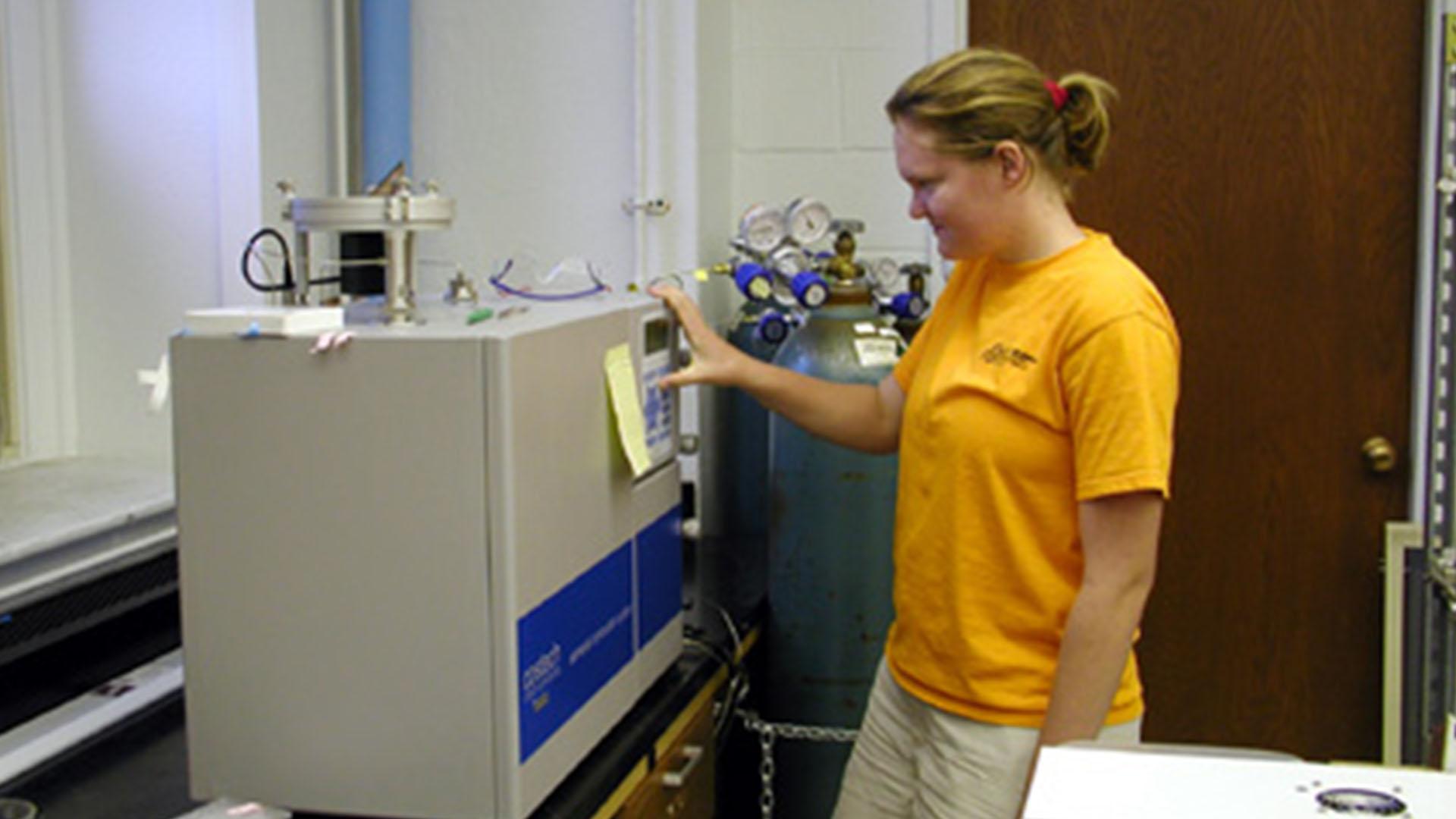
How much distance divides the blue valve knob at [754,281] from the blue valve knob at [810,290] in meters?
0.11

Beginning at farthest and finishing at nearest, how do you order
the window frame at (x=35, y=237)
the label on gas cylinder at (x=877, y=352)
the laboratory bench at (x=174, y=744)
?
the label on gas cylinder at (x=877, y=352)
the window frame at (x=35, y=237)
the laboratory bench at (x=174, y=744)

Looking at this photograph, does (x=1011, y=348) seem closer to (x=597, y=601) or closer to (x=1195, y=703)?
(x=597, y=601)

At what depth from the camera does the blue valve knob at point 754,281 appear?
7.97ft

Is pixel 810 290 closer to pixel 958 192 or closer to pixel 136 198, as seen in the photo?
pixel 958 192

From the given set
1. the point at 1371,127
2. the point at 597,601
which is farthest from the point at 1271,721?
the point at 597,601

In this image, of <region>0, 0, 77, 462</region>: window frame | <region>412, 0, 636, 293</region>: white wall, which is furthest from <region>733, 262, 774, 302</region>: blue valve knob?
<region>0, 0, 77, 462</region>: window frame

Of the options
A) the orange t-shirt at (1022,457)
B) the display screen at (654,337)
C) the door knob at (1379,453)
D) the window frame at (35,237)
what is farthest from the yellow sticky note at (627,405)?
the door knob at (1379,453)

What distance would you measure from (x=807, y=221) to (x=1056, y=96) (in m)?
0.95

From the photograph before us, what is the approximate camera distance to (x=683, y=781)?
197 cm

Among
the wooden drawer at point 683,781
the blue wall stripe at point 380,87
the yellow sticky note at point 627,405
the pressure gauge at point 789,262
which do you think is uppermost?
the blue wall stripe at point 380,87

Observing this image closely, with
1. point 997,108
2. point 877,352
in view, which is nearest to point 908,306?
point 877,352

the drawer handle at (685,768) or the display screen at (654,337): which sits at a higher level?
the display screen at (654,337)

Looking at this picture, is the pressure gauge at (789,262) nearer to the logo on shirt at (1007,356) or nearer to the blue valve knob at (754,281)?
the blue valve knob at (754,281)

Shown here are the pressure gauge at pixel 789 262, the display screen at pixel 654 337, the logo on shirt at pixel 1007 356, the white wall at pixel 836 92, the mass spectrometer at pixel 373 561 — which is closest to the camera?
the mass spectrometer at pixel 373 561
